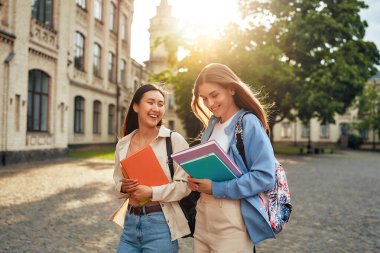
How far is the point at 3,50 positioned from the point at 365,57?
22279 millimetres

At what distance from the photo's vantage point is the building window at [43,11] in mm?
18047

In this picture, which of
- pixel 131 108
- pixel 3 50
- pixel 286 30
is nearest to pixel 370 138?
pixel 286 30

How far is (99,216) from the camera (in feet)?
23.0

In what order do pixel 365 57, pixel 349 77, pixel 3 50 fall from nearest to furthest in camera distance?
pixel 3 50, pixel 349 77, pixel 365 57

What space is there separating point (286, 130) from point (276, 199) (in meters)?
56.7

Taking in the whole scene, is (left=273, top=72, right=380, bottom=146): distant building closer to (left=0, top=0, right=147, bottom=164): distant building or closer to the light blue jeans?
(left=0, top=0, right=147, bottom=164): distant building

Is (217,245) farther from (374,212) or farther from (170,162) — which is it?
(374,212)

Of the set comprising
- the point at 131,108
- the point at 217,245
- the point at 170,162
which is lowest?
the point at 217,245

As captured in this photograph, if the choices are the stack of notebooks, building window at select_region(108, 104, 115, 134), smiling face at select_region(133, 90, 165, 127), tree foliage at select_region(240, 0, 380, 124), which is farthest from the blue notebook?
building window at select_region(108, 104, 115, 134)

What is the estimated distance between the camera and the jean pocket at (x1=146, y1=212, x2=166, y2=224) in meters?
2.63

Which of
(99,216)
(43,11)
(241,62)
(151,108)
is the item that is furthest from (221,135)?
(241,62)

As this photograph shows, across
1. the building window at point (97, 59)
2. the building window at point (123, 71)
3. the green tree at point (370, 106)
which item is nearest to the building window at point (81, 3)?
the building window at point (97, 59)

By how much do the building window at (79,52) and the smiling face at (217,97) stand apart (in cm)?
2367

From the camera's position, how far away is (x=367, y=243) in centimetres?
559
